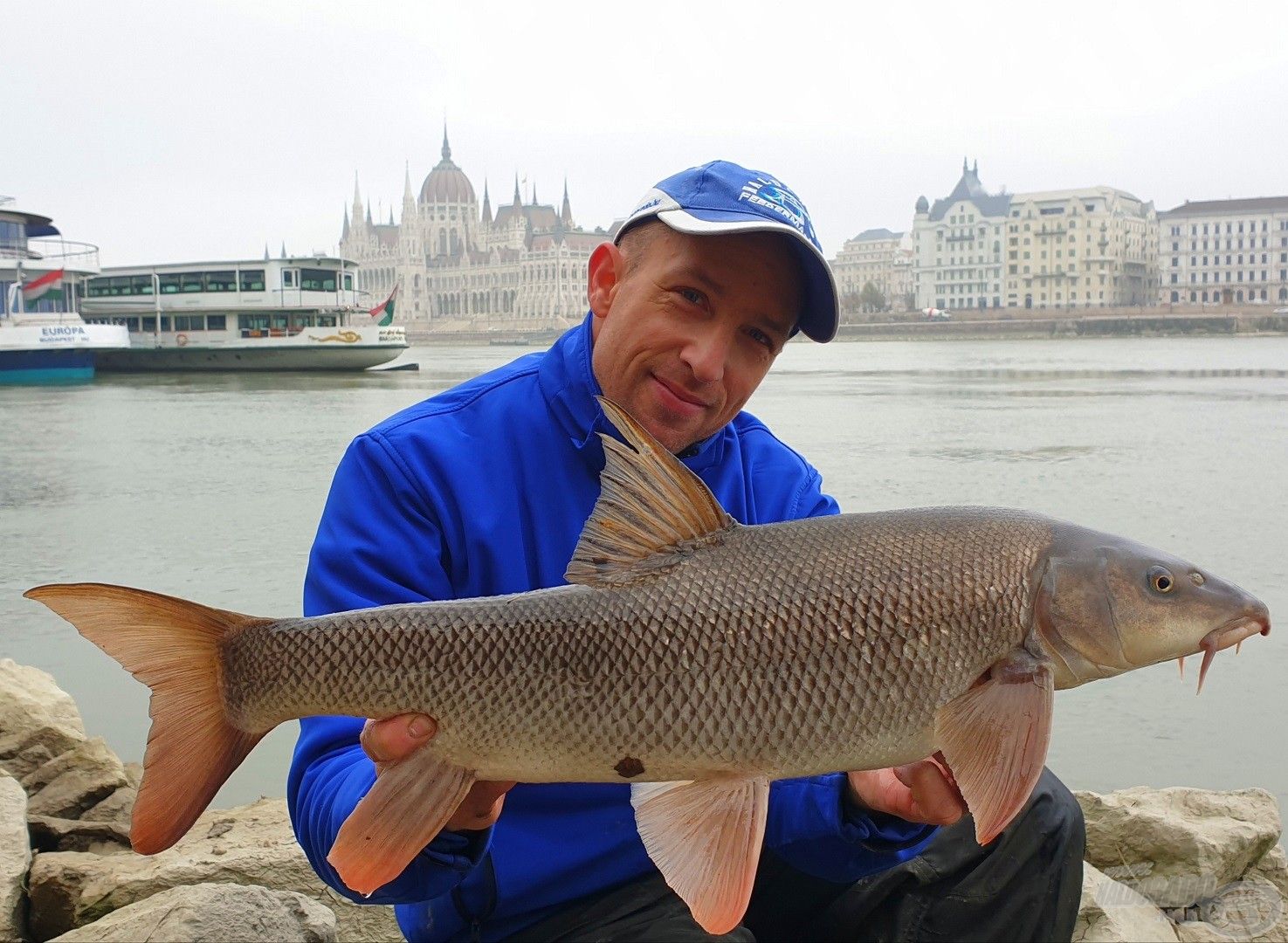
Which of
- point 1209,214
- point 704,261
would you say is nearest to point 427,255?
point 1209,214

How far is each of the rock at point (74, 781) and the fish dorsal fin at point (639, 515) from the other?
3274 millimetres

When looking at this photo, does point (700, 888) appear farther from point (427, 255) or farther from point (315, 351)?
point (427, 255)

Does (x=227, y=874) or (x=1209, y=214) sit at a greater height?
(x=1209, y=214)

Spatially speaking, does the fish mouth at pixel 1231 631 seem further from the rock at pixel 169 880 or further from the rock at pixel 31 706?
the rock at pixel 31 706

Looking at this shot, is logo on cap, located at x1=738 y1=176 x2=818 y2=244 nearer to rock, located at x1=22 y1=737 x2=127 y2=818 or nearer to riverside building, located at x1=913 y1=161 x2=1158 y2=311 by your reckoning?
rock, located at x1=22 y1=737 x2=127 y2=818

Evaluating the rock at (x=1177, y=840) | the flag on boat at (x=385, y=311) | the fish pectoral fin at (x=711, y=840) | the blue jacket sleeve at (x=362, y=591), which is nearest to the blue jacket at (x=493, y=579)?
the blue jacket sleeve at (x=362, y=591)

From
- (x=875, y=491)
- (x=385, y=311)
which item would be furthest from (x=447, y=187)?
(x=875, y=491)

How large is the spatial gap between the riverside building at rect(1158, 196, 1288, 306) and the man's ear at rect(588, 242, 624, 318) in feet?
409

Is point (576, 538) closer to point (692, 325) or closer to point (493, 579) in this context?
point (493, 579)

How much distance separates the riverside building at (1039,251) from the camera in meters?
118

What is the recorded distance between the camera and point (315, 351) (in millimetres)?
43719

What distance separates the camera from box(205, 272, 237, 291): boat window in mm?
45438

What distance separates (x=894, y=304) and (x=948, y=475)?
12437cm

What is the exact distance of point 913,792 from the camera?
2.16 metres
